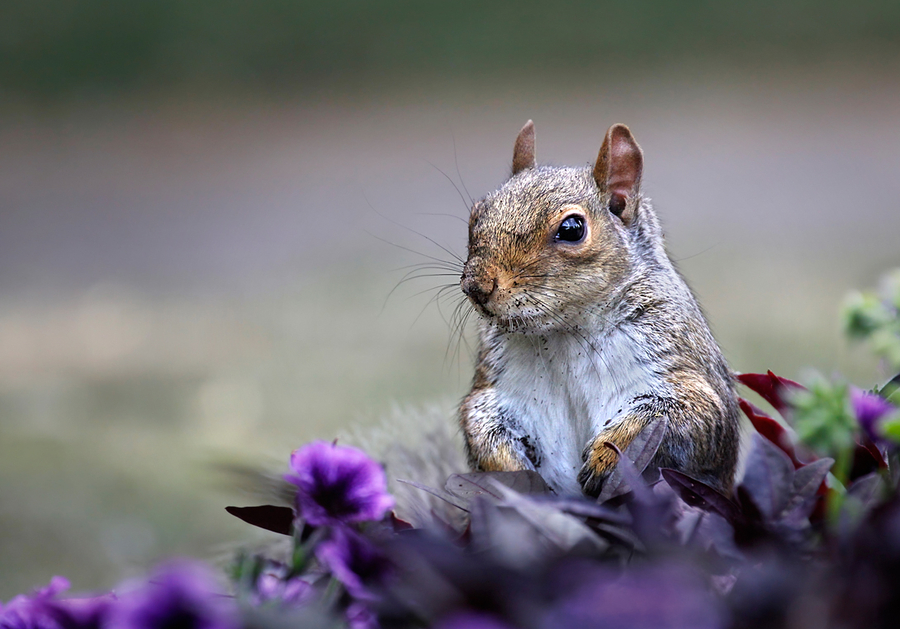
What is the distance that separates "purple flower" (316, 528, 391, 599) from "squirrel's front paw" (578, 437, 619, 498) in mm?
277

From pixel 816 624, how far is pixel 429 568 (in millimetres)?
90

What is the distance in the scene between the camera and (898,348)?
1.20ft

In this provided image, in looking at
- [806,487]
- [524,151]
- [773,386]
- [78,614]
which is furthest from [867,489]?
[524,151]

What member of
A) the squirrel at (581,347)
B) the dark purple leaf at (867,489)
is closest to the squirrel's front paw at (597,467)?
the squirrel at (581,347)

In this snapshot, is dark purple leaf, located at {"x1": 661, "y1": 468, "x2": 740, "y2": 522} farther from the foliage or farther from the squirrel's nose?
the squirrel's nose

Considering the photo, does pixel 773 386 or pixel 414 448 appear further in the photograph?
pixel 414 448

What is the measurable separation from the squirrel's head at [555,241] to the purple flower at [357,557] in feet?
0.95

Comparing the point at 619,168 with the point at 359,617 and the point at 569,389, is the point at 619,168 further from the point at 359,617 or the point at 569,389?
the point at 359,617

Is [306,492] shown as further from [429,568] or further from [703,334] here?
[703,334]

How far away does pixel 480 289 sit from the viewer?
55cm

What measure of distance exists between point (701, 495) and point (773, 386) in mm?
117

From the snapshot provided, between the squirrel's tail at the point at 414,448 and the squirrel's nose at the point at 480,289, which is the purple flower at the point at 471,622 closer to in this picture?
the squirrel's nose at the point at 480,289

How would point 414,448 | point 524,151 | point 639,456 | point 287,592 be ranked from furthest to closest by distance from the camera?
point 414,448 → point 524,151 → point 639,456 → point 287,592

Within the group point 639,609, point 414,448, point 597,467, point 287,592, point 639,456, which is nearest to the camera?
point 639,609
